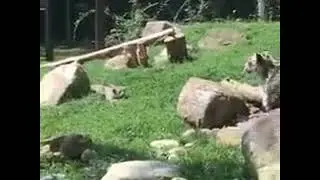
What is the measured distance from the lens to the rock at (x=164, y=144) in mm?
2898

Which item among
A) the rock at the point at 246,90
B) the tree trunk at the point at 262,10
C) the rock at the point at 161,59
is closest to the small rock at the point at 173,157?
the rock at the point at 246,90

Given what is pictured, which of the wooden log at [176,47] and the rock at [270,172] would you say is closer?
the rock at [270,172]

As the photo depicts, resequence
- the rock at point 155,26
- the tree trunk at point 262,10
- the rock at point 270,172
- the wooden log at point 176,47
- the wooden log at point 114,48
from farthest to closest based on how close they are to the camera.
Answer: the wooden log at point 176,47
the rock at point 155,26
the wooden log at point 114,48
the tree trunk at point 262,10
the rock at point 270,172

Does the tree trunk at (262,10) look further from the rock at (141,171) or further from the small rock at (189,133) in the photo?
the rock at (141,171)

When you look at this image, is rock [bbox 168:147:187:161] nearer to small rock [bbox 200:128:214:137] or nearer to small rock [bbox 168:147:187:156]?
small rock [bbox 168:147:187:156]

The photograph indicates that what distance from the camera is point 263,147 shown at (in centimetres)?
218

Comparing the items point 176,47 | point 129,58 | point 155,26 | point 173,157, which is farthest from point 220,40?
point 173,157

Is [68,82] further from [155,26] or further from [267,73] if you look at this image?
[267,73]

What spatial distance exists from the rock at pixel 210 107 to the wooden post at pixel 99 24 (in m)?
0.51

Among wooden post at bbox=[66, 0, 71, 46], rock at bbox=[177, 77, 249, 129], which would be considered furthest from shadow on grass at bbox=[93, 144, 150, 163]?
wooden post at bbox=[66, 0, 71, 46]

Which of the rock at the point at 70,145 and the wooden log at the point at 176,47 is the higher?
the wooden log at the point at 176,47

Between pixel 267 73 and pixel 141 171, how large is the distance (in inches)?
51.1

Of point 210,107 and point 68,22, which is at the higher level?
point 68,22

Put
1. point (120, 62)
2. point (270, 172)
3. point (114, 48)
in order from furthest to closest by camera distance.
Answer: point (120, 62) < point (114, 48) < point (270, 172)
